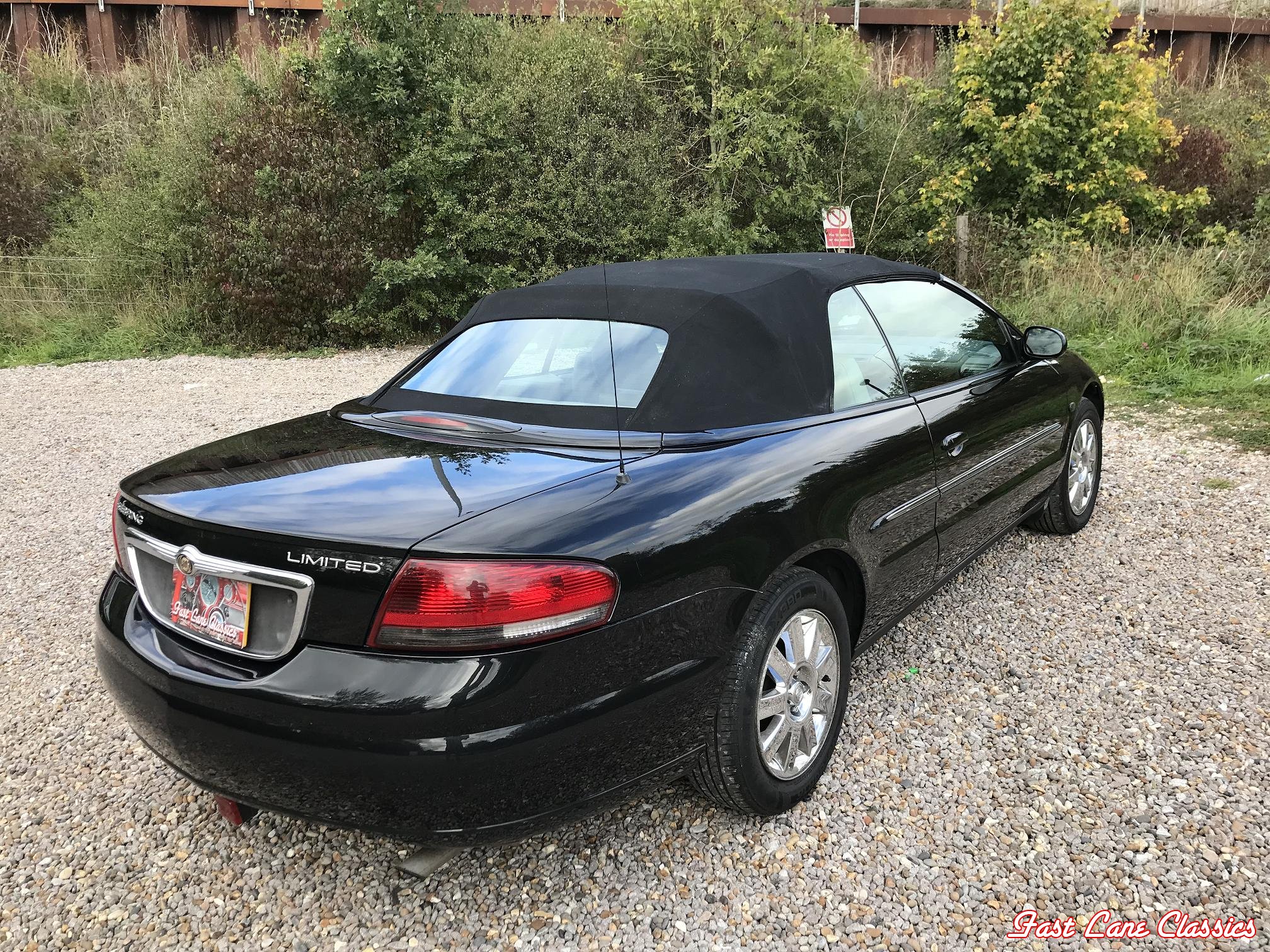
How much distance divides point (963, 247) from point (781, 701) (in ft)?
42.3

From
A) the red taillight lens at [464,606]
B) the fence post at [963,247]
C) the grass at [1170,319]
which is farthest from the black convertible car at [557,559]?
the fence post at [963,247]

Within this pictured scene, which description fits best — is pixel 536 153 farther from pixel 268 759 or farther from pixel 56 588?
pixel 268 759

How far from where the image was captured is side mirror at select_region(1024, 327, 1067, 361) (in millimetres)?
3904

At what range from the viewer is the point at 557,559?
188cm

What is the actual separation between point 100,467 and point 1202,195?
51.1 feet

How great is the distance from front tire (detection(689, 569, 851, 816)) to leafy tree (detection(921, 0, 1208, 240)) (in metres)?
13.3

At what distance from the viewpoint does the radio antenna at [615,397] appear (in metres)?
2.17

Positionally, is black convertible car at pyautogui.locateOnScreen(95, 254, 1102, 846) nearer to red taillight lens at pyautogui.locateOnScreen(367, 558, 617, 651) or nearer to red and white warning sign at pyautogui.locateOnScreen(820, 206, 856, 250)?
red taillight lens at pyautogui.locateOnScreen(367, 558, 617, 651)

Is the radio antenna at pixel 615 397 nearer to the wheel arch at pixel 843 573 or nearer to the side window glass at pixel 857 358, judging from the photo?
the wheel arch at pixel 843 573

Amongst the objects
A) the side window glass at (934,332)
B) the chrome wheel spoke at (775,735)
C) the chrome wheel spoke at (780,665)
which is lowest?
the chrome wheel spoke at (775,735)

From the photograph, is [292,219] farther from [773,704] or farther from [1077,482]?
[773,704]

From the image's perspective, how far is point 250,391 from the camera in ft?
32.6

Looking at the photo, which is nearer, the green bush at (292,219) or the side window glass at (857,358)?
the side window glass at (857,358)

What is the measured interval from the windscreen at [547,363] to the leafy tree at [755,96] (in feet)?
38.3
